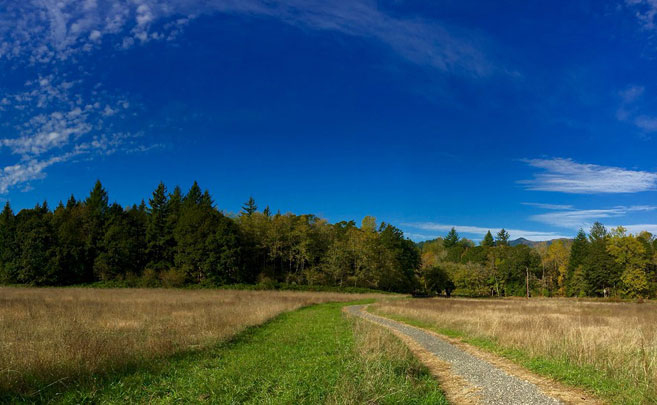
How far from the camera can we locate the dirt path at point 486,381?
7.58 metres

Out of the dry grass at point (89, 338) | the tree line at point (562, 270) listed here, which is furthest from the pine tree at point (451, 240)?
the dry grass at point (89, 338)

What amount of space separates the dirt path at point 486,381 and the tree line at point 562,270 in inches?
2881

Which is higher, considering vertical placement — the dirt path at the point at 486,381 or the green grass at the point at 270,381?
the green grass at the point at 270,381

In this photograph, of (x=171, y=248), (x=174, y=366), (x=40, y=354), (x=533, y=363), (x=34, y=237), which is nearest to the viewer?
(x=40, y=354)

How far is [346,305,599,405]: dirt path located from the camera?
7.58m

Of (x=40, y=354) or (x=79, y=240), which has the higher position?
(x=79, y=240)

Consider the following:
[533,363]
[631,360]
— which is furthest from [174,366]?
[631,360]

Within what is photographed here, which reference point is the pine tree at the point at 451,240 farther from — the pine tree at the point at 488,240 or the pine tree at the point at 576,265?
the pine tree at the point at 576,265

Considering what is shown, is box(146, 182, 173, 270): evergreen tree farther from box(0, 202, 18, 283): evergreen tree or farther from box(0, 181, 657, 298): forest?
box(0, 202, 18, 283): evergreen tree

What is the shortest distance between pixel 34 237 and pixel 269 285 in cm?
3288

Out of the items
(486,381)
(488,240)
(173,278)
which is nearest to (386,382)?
(486,381)

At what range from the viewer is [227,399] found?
701 centimetres

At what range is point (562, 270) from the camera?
8362 centimetres

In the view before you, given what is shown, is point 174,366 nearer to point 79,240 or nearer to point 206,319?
point 206,319
